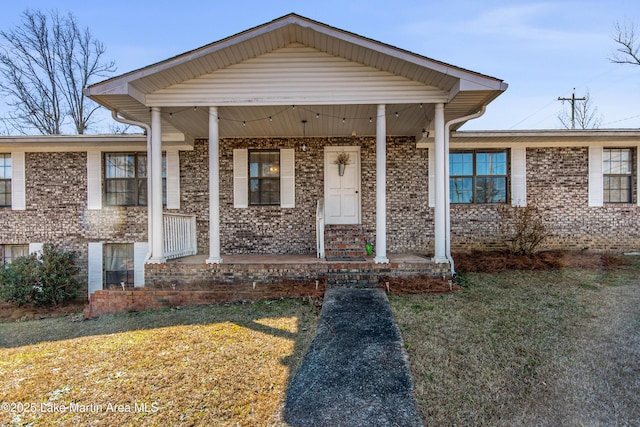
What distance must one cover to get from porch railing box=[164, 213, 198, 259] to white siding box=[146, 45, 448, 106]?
247 centimetres

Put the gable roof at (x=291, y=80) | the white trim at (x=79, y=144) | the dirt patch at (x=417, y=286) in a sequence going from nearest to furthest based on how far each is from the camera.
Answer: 1. the dirt patch at (x=417, y=286)
2. the gable roof at (x=291, y=80)
3. the white trim at (x=79, y=144)

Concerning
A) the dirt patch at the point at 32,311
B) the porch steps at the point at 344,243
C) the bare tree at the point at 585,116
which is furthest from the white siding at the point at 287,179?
the bare tree at the point at 585,116

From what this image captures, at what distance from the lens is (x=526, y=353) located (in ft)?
10.7

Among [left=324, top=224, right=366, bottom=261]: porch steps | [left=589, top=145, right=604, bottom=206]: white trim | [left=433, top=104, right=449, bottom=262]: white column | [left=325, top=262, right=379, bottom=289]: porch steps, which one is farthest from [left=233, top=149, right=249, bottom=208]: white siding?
[left=589, top=145, right=604, bottom=206]: white trim

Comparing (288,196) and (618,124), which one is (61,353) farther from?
(618,124)

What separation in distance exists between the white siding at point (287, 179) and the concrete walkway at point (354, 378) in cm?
448

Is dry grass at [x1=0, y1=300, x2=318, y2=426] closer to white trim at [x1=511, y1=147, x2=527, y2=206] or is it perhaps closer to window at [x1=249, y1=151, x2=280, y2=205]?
window at [x1=249, y1=151, x2=280, y2=205]

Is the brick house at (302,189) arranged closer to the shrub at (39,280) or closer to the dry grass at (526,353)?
the shrub at (39,280)

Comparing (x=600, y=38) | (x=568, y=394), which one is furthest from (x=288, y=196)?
(x=600, y=38)

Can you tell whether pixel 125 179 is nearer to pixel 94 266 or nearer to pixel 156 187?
pixel 94 266

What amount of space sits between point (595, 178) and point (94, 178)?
39.3ft

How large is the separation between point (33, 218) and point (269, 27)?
7.42 m

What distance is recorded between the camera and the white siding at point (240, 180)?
328 inches

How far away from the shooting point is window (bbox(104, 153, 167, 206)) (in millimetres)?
8500
